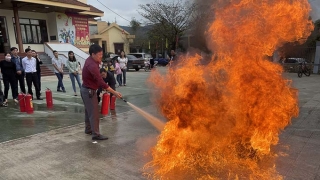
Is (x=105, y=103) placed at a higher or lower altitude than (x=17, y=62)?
lower

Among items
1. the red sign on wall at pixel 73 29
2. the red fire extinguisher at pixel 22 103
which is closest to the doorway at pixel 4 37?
the red sign on wall at pixel 73 29

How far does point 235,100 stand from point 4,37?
1985 cm

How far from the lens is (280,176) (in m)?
3.19

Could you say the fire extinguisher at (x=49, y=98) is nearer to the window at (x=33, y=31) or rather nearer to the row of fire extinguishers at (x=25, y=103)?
the row of fire extinguishers at (x=25, y=103)

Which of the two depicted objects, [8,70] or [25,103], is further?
[8,70]

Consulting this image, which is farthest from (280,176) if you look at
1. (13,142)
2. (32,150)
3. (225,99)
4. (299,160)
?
(13,142)

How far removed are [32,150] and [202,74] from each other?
9.96ft

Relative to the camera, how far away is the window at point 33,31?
792 inches

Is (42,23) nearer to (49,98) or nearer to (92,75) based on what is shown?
(49,98)

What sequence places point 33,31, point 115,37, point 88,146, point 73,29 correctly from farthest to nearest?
point 115,37 < point 73,29 < point 33,31 < point 88,146

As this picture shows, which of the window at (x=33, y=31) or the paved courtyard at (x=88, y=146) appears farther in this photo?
the window at (x=33, y=31)

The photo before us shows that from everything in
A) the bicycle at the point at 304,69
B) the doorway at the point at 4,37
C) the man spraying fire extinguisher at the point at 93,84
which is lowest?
the bicycle at the point at 304,69

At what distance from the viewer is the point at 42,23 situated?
70.2ft

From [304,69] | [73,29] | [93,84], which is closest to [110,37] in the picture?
[73,29]
